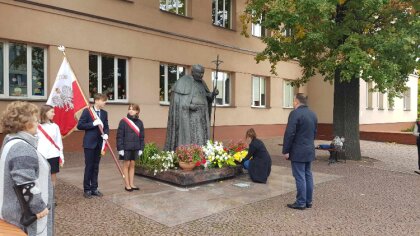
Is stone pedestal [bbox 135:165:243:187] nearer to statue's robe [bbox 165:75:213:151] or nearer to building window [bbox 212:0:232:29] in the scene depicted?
statue's robe [bbox 165:75:213:151]

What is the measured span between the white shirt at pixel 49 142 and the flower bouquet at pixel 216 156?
10.8 feet

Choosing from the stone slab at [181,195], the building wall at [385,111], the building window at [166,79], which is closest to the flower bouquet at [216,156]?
the stone slab at [181,195]

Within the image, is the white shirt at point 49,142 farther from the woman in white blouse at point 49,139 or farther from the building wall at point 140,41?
the building wall at point 140,41

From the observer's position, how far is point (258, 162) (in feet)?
28.2

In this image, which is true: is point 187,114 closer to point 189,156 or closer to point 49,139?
point 189,156

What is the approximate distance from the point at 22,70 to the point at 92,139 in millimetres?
6675

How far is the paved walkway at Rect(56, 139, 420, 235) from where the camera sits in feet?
17.4

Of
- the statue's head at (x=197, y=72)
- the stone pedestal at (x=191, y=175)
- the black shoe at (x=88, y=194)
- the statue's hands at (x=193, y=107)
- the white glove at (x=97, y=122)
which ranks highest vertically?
the statue's head at (x=197, y=72)

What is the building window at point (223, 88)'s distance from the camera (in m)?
19.2

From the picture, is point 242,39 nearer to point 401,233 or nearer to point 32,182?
point 401,233

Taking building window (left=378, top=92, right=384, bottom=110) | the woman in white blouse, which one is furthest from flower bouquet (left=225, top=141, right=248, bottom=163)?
building window (left=378, top=92, right=384, bottom=110)

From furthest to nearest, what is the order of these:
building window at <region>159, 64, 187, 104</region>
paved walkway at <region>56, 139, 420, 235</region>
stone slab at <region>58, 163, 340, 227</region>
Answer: building window at <region>159, 64, 187, 104</region> → stone slab at <region>58, 163, 340, 227</region> → paved walkway at <region>56, 139, 420, 235</region>

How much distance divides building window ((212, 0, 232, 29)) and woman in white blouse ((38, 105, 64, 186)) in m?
14.1

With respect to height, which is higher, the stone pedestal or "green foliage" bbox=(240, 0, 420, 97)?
"green foliage" bbox=(240, 0, 420, 97)
